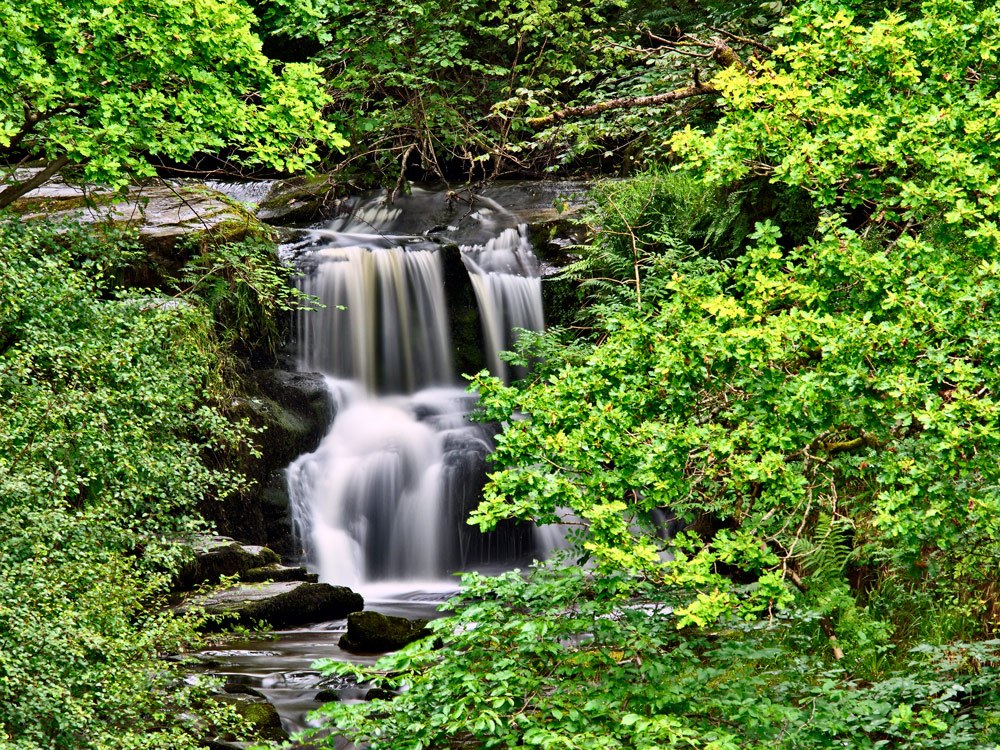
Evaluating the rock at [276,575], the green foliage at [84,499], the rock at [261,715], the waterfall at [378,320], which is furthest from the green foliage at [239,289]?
the rock at [261,715]

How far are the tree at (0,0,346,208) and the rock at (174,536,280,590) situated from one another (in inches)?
154

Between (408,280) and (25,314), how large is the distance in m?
8.11

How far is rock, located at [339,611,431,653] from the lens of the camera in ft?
27.6

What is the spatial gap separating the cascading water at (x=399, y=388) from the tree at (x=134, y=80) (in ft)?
15.0

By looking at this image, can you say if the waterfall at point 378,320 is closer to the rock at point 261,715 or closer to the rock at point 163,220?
the rock at point 163,220

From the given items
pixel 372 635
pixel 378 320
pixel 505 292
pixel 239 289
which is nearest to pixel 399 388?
pixel 378 320

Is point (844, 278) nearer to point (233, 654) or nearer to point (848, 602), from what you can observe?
point (848, 602)

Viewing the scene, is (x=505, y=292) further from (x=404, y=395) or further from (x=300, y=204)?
(x=300, y=204)

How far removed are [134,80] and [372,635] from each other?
5104mm

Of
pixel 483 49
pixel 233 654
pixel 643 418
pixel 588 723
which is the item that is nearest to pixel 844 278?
pixel 643 418

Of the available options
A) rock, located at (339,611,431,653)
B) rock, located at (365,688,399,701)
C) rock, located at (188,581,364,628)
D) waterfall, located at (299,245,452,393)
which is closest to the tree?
rock, located at (188,581,364,628)

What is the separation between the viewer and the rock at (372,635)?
841cm

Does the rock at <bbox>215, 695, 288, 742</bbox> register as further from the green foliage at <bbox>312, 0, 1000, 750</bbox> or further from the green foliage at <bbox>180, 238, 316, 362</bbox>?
the green foliage at <bbox>180, 238, 316, 362</bbox>

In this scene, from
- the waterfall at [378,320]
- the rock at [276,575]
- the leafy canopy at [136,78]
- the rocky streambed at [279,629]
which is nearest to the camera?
the leafy canopy at [136,78]
